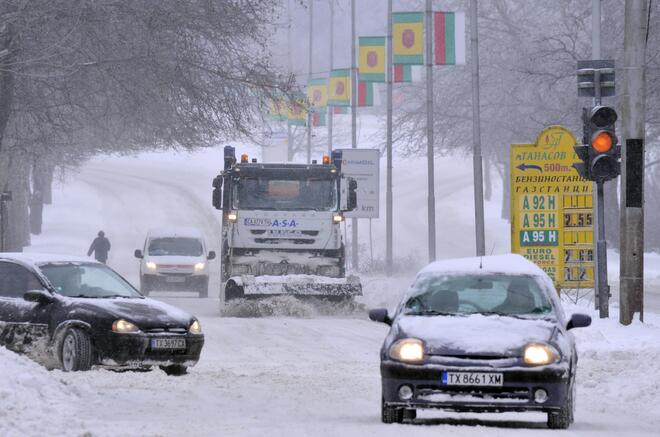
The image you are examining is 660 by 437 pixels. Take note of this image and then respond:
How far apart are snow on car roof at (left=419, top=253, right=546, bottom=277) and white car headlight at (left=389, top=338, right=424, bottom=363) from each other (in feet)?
4.75

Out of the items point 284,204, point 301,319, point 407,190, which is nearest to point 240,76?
point 284,204

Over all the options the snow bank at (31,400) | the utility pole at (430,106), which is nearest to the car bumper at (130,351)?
the snow bank at (31,400)

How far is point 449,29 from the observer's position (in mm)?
39188

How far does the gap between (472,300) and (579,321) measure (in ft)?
3.49

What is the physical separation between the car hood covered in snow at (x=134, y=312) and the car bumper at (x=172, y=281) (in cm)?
2060

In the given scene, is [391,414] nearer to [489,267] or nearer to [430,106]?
[489,267]

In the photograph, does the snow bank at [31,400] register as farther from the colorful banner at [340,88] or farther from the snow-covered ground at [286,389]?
the colorful banner at [340,88]

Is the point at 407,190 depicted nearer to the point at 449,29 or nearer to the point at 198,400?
the point at 449,29

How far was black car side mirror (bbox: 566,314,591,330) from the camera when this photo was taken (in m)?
12.5

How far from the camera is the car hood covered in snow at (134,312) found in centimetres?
1625

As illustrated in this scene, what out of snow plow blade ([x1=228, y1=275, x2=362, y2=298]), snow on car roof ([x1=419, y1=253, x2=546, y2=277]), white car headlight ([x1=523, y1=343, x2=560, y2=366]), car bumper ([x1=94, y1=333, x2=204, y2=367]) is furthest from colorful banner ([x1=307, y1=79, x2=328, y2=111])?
white car headlight ([x1=523, y1=343, x2=560, y2=366])

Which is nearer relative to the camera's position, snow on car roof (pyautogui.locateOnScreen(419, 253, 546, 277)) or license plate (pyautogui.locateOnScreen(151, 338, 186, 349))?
snow on car roof (pyautogui.locateOnScreen(419, 253, 546, 277))

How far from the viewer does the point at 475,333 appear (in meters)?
11.8

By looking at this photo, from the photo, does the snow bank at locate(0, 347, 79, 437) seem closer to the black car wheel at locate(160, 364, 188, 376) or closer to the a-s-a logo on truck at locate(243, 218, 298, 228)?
the black car wheel at locate(160, 364, 188, 376)
